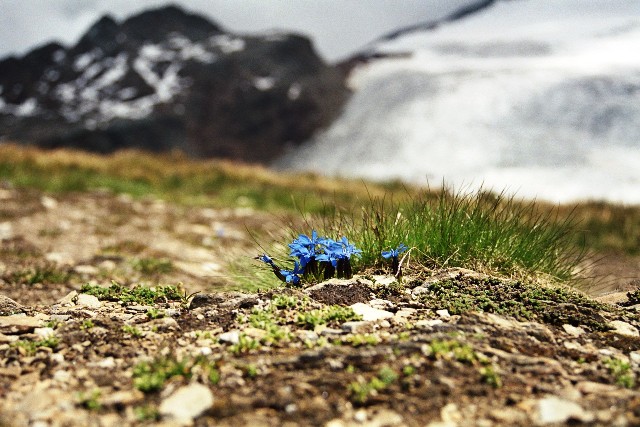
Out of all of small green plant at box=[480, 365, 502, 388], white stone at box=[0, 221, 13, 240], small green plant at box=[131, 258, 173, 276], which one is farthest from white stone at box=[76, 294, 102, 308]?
white stone at box=[0, 221, 13, 240]

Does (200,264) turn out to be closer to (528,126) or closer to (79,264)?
(79,264)

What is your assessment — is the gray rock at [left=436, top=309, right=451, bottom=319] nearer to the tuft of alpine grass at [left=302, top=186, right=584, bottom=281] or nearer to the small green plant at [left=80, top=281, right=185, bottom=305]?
the tuft of alpine grass at [left=302, top=186, right=584, bottom=281]

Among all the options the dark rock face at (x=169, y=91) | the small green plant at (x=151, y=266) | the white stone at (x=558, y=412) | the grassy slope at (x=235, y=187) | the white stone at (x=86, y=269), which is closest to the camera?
the white stone at (x=558, y=412)

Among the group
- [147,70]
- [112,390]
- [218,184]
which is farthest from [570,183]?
[147,70]

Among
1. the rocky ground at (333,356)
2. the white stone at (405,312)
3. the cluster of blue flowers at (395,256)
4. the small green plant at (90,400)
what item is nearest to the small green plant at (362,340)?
the rocky ground at (333,356)

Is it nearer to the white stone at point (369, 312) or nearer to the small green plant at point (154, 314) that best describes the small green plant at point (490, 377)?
the white stone at point (369, 312)

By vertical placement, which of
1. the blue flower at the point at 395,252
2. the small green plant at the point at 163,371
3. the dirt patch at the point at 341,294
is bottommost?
the dirt patch at the point at 341,294
